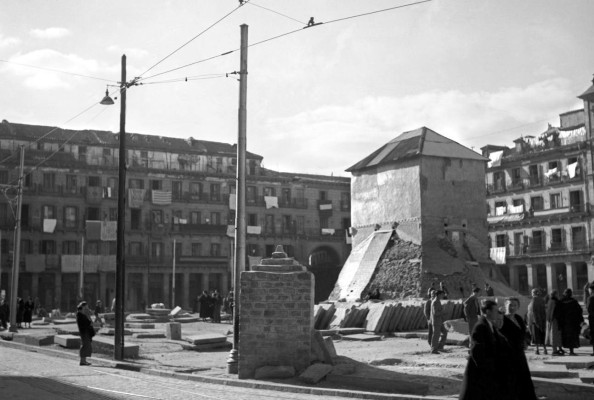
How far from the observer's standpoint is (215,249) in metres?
68.9

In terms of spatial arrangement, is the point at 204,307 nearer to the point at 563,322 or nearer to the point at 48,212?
the point at 563,322

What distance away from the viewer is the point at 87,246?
6319cm

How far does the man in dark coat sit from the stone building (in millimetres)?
22810

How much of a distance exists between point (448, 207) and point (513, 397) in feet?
80.5

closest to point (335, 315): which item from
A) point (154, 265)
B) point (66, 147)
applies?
point (154, 265)

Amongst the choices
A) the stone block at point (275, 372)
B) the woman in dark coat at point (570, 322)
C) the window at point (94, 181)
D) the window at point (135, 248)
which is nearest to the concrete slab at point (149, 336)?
the stone block at point (275, 372)

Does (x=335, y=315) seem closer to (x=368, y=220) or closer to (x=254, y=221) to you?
(x=368, y=220)

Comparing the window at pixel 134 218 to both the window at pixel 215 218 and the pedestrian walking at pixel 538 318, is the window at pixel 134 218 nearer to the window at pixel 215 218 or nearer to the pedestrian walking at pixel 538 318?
the window at pixel 215 218

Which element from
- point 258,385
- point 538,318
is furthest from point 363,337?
point 258,385

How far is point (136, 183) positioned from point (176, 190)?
381 centimetres

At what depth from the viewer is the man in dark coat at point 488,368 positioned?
666 centimetres

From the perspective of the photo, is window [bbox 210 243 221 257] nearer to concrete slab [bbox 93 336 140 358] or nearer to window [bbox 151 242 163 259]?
window [bbox 151 242 163 259]

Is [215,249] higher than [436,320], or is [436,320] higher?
[215,249]

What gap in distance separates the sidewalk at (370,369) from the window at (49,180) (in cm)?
4277
